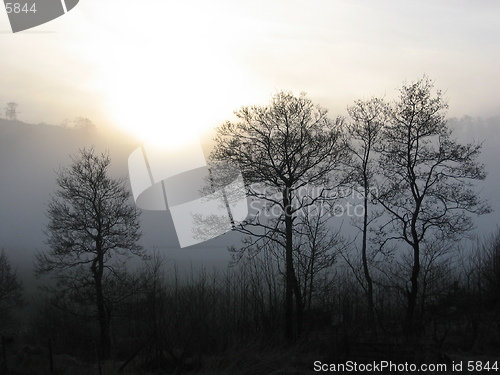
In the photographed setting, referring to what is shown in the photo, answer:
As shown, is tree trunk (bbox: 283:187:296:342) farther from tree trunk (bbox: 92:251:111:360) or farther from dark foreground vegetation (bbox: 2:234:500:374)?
tree trunk (bbox: 92:251:111:360)

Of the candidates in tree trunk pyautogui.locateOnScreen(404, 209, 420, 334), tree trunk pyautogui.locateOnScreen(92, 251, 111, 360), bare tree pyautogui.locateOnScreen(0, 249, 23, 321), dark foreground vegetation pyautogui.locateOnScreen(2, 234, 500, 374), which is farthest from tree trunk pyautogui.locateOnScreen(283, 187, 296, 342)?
bare tree pyautogui.locateOnScreen(0, 249, 23, 321)

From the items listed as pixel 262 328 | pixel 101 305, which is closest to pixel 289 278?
pixel 262 328

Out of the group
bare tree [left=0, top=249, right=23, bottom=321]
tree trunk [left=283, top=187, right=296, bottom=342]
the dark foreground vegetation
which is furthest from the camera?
bare tree [left=0, top=249, right=23, bottom=321]

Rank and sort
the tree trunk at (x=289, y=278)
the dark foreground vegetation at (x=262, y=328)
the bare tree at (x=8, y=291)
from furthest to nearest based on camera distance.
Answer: the bare tree at (x=8, y=291)
the tree trunk at (x=289, y=278)
the dark foreground vegetation at (x=262, y=328)

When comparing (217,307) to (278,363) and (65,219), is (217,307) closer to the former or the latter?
(65,219)

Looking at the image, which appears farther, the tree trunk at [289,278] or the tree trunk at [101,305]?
the tree trunk at [101,305]

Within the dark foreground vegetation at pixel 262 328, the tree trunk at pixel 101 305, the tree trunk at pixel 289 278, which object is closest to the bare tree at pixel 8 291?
the dark foreground vegetation at pixel 262 328

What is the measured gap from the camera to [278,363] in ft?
64.3

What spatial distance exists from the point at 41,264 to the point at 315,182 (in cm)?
1996

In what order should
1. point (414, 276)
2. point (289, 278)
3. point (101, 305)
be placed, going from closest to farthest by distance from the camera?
point (414, 276)
point (289, 278)
point (101, 305)

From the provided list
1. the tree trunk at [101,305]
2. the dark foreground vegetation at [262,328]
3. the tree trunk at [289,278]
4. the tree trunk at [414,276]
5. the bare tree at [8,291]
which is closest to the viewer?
the dark foreground vegetation at [262,328]

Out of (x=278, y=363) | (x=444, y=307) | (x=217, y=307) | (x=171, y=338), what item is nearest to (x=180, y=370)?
(x=278, y=363)

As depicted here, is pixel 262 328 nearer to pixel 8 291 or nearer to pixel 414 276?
pixel 414 276

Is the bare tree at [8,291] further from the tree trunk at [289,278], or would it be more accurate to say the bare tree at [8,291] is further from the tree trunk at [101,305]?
the tree trunk at [289,278]
